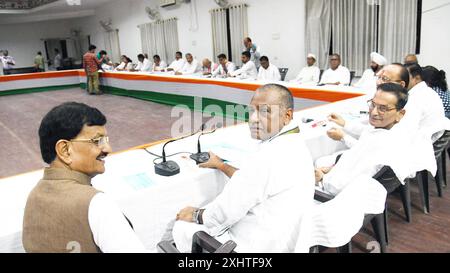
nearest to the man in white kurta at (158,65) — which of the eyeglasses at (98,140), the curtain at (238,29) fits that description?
the curtain at (238,29)

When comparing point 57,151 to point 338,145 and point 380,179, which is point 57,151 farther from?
point 338,145

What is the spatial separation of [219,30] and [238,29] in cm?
66

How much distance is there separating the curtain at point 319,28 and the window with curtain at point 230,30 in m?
1.70

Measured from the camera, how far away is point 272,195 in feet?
4.22

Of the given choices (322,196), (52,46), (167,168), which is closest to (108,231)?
(167,168)

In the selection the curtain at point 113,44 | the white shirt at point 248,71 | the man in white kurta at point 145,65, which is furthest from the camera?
the curtain at point 113,44

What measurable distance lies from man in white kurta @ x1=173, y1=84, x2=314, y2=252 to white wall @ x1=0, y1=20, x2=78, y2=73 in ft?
56.6

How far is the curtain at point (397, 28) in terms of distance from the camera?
5.32 meters

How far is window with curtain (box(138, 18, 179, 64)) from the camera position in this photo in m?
10.2

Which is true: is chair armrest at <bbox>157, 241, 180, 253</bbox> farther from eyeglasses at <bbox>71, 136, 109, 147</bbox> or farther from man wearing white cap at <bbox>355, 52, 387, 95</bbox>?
man wearing white cap at <bbox>355, 52, 387, 95</bbox>

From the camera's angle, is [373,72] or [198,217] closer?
[198,217]

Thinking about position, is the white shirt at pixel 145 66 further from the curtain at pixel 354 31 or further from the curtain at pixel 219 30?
the curtain at pixel 354 31

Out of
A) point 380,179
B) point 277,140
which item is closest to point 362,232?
point 380,179

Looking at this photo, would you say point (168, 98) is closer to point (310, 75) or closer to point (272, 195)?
point (310, 75)
